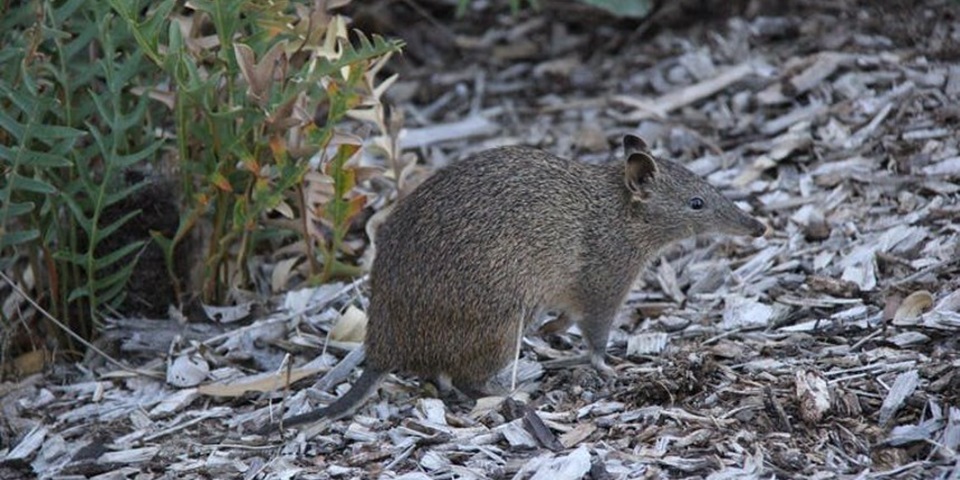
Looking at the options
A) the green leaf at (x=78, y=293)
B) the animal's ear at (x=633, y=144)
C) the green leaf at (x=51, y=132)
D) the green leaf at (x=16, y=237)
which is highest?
the green leaf at (x=51, y=132)

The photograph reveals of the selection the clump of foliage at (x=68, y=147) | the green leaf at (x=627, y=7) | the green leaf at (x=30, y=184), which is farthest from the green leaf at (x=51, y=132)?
the green leaf at (x=627, y=7)

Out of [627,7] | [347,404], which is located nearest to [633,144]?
[347,404]

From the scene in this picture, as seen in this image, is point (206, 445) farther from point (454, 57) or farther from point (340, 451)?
point (454, 57)

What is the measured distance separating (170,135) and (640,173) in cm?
223

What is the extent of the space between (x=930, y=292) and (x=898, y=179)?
115 centimetres

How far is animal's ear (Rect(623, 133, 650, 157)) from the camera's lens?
621 cm

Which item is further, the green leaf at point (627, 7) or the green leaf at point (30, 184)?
the green leaf at point (627, 7)

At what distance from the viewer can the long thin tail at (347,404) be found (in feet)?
17.6

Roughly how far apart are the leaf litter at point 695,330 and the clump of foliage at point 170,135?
24cm

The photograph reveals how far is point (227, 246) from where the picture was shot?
20.9 ft

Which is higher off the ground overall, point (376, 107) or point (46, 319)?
point (376, 107)

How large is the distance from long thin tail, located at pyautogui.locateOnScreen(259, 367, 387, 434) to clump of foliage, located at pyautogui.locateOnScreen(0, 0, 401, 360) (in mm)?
923

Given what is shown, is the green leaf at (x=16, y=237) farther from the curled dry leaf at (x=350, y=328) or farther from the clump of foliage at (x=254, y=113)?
the curled dry leaf at (x=350, y=328)

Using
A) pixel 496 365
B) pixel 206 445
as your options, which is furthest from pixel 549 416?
pixel 206 445
